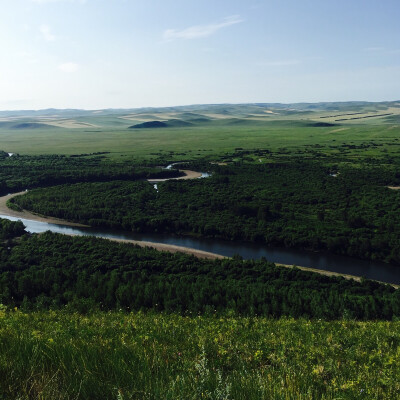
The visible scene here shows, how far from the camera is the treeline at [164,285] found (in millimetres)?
26094

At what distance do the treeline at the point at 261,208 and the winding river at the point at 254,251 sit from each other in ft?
3.71

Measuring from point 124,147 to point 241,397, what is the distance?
172 m

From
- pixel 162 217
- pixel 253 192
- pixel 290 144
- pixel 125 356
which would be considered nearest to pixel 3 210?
pixel 162 217

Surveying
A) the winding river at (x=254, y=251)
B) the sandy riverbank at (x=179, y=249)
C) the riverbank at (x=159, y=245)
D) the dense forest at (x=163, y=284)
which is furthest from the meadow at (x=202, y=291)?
the sandy riverbank at (x=179, y=249)

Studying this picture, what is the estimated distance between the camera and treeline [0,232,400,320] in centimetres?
2609

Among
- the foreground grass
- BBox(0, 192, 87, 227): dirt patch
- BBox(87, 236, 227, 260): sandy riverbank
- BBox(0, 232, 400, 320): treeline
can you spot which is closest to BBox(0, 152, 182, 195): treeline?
BBox(0, 192, 87, 227): dirt patch

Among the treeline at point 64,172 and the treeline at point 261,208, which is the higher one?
the treeline at point 64,172

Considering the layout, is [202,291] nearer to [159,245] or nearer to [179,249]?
[179,249]

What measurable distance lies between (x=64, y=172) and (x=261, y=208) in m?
65.6

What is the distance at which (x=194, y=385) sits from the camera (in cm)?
426

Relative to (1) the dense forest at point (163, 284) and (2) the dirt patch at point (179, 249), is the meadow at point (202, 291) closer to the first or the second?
(1) the dense forest at point (163, 284)

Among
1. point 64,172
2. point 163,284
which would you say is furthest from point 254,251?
point 64,172

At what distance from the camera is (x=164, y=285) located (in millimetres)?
31438

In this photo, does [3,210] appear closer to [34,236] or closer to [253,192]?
[34,236]
